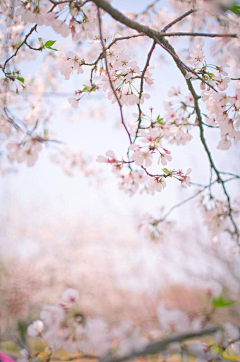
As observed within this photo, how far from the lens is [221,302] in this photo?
17.9 inches

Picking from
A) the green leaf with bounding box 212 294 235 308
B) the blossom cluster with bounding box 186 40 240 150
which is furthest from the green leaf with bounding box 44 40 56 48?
the green leaf with bounding box 212 294 235 308

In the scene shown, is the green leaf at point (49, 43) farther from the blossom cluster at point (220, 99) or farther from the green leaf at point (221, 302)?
the green leaf at point (221, 302)

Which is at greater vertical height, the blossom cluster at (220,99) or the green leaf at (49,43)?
the green leaf at (49,43)

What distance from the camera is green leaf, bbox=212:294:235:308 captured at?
1.45ft

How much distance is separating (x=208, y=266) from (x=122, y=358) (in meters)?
6.06

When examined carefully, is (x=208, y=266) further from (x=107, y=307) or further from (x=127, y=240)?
(x=107, y=307)

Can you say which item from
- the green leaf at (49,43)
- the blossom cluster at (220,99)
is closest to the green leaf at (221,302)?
the blossom cluster at (220,99)

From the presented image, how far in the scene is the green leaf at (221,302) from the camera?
1.45 feet

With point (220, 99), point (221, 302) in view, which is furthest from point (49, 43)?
point (221, 302)

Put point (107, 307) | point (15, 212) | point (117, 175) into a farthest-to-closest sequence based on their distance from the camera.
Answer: point (15, 212)
point (107, 307)
point (117, 175)

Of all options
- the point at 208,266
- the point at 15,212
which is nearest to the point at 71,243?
the point at 15,212

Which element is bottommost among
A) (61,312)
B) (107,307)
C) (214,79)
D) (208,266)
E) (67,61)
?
(107,307)

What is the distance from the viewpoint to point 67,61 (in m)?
0.82

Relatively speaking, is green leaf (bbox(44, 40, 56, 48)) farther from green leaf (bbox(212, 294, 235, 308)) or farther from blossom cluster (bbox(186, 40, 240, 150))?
green leaf (bbox(212, 294, 235, 308))
